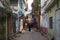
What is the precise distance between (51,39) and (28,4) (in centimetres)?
4852

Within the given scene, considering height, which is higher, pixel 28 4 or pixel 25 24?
pixel 28 4

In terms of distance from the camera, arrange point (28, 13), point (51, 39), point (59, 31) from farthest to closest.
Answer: point (28, 13)
point (51, 39)
point (59, 31)

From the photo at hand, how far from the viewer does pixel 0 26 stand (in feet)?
42.3

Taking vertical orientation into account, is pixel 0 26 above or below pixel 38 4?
below

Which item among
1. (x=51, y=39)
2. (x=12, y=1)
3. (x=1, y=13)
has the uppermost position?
(x=12, y=1)

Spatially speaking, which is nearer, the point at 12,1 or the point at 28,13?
the point at 12,1

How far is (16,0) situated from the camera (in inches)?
1113

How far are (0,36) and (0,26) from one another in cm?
76

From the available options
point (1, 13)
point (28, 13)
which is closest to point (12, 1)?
point (1, 13)

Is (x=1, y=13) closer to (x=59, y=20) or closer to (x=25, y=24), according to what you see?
(x=59, y=20)

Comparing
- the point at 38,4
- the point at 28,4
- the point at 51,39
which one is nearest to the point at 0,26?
the point at 51,39

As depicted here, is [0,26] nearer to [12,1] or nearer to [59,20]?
[59,20]

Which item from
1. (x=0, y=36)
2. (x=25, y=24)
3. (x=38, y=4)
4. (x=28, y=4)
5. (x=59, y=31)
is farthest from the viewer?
(x=28, y=4)

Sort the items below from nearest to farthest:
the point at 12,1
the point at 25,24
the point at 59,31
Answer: the point at 59,31
the point at 12,1
the point at 25,24
